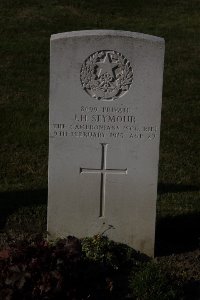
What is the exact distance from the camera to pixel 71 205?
614cm

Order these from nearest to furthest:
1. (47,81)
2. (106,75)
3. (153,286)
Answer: (153,286), (106,75), (47,81)

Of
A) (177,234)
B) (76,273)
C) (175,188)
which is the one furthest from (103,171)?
(175,188)

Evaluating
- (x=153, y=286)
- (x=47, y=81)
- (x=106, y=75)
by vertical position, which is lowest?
(x=153, y=286)

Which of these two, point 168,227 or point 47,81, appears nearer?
point 168,227

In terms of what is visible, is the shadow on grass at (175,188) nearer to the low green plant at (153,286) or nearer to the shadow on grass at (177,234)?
the shadow on grass at (177,234)

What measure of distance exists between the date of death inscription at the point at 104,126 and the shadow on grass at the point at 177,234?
1156 mm

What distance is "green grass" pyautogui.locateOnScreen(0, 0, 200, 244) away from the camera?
27.9ft

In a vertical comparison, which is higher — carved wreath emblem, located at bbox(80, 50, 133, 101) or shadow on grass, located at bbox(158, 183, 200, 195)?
carved wreath emblem, located at bbox(80, 50, 133, 101)

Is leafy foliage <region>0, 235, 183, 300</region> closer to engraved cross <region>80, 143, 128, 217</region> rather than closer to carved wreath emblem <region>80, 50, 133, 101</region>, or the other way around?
engraved cross <region>80, 143, 128, 217</region>

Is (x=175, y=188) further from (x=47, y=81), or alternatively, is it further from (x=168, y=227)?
(x=47, y=81)

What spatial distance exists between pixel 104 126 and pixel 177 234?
146 centimetres

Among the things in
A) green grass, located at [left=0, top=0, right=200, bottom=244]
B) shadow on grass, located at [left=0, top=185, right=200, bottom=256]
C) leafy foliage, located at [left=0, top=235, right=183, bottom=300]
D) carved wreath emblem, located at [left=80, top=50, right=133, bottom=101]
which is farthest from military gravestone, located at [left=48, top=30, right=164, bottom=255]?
green grass, located at [left=0, top=0, right=200, bottom=244]

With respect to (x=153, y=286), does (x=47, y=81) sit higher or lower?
higher

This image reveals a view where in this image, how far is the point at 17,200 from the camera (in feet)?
25.0
